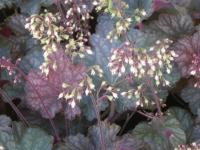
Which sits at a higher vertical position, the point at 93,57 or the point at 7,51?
the point at 7,51

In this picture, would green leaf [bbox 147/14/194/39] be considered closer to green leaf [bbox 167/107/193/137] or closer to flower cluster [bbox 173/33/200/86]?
flower cluster [bbox 173/33/200/86]

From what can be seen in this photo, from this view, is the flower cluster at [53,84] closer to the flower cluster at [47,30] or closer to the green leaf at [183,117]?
the flower cluster at [47,30]

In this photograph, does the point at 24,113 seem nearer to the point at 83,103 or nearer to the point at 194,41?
the point at 83,103

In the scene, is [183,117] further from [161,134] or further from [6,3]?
[6,3]

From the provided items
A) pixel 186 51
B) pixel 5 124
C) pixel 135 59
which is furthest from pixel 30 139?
pixel 186 51

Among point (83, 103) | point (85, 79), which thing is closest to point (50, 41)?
point (85, 79)

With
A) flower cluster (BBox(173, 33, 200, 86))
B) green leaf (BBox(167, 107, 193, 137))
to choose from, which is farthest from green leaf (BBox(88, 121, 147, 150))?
flower cluster (BBox(173, 33, 200, 86))

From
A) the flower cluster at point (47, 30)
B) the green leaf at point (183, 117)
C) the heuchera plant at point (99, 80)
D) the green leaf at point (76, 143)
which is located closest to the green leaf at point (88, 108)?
the heuchera plant at point (99, 80)
